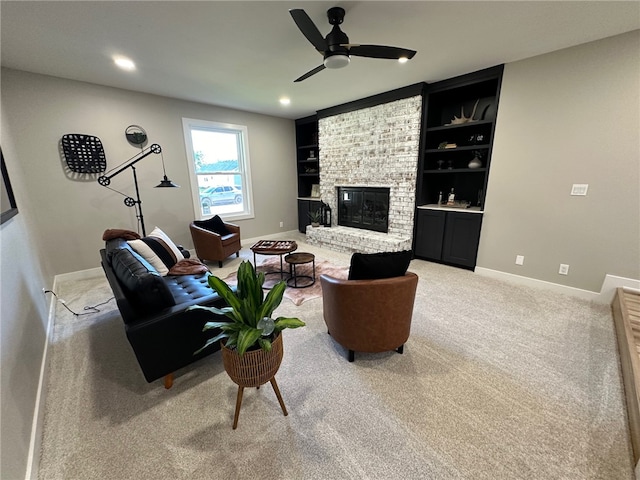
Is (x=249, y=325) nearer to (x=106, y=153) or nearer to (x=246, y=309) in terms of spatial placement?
(x=246, y=309)

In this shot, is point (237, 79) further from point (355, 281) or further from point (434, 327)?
point (434, 327)

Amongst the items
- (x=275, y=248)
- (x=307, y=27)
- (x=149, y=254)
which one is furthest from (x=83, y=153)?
(x=307, y=27)

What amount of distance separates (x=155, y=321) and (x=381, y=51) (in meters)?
2.63

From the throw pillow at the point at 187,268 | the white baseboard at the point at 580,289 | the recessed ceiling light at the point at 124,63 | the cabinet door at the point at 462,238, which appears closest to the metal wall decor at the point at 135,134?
the recessed ceiling light at the point at 124,63

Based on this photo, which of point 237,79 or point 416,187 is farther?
point 416,187

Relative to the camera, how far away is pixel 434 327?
7.77 feet

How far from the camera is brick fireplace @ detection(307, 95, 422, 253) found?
3.92 m

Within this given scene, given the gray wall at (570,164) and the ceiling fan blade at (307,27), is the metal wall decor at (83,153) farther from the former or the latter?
the gray wall at (570,164)

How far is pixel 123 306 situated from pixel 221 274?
7.31 ft

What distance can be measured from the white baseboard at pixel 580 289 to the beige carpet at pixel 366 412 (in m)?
0.59

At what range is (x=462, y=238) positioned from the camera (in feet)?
12.0

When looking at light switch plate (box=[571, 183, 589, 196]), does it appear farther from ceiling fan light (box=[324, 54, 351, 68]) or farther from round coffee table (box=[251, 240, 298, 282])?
round coffee table (box=[251, 240, 298, 282])

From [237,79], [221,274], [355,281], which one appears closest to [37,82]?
[237,79]

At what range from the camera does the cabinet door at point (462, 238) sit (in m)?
3.53
